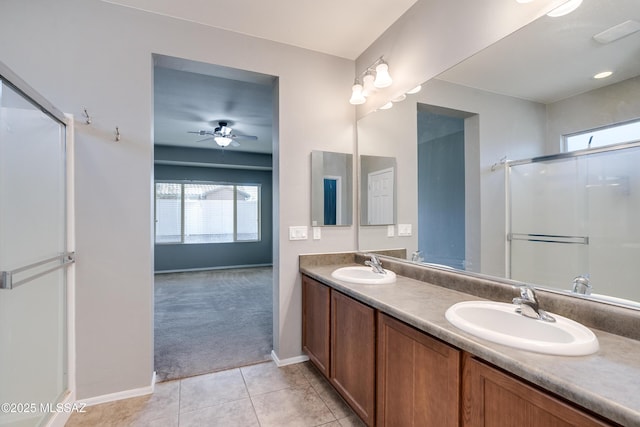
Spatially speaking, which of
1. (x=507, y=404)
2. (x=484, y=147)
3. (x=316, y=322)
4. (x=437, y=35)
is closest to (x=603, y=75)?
(x=484, y=147)

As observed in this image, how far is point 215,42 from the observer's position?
229cm

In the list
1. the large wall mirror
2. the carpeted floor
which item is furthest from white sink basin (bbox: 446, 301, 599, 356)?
the carpeted floor

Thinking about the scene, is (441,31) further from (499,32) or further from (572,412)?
(572,412)

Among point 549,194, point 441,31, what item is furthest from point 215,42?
point 549,194

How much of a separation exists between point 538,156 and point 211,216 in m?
6.75

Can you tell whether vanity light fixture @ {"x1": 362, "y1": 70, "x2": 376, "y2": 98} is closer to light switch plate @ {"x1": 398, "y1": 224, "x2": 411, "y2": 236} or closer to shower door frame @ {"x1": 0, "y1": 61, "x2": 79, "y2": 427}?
light switch plate @ {"x1": 398, "y1": 224, "x2": 411, "y2": 236}

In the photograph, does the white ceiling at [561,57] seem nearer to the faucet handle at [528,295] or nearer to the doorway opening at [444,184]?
the doorway opening at [444,184]

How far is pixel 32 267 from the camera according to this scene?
151 cm

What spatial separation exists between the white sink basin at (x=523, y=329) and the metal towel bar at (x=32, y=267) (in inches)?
78.2

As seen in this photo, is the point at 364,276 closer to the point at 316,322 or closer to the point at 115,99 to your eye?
the point at 316,322

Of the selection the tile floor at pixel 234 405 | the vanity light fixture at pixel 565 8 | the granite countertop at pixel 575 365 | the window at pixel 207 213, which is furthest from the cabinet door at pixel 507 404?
the window at pixel 207 213

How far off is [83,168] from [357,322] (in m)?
2.10

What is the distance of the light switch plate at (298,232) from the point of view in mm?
2514

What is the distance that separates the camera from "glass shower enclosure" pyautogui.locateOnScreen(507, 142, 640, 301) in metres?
1.13
